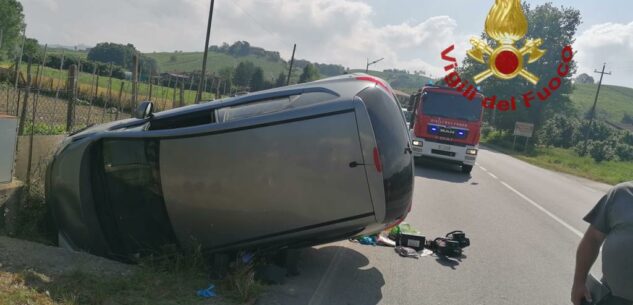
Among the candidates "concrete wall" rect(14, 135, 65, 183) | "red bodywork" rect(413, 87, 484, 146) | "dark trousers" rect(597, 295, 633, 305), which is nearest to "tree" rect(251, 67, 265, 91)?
"red bodywork" rect(413, 87, 484, 146)

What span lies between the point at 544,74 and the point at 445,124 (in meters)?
49.5

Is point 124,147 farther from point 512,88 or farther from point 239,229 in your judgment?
point 512,88

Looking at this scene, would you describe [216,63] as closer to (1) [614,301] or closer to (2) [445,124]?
(2) [445,124]

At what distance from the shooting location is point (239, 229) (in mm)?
4621

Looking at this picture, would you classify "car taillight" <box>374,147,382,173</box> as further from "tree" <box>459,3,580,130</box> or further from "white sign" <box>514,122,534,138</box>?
"tree" <box>459,3,580,130</box>

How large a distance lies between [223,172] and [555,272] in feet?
13.6

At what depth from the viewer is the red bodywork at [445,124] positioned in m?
15.5

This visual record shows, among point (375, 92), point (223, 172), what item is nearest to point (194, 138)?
point (223, 172)

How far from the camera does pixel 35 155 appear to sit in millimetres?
6609

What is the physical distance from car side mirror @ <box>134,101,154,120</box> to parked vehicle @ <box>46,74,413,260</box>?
20 cm

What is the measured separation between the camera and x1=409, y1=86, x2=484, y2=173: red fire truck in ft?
50.8

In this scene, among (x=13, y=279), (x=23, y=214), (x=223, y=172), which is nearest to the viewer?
(x=13, y=279)

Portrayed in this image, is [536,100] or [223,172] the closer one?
[223,172]

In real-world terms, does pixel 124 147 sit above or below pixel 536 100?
below
